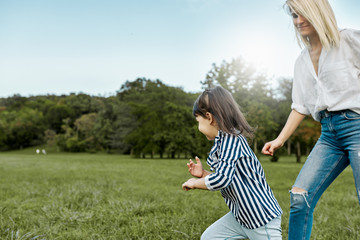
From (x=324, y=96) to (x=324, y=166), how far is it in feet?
1.55

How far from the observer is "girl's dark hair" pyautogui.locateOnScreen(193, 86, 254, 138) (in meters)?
1.97

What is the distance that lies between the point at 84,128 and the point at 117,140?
454 inches

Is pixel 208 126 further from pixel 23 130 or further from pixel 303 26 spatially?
pixel 23 130

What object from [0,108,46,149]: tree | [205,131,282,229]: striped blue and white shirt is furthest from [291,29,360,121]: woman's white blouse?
[0,108,46,149]: tree

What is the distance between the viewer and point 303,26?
2156 millimetres

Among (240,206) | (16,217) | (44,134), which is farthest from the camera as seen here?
(44,134)

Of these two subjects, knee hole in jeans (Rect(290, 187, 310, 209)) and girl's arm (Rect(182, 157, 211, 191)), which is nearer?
girl's arm (Rect(182, 157, 211, 191))

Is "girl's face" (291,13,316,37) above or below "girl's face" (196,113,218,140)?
above

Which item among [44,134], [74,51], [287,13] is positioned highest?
[74,51]

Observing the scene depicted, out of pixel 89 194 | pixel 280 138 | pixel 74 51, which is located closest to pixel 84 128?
pixel 74 51

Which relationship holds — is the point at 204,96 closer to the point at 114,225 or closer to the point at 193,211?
the point at 114,225

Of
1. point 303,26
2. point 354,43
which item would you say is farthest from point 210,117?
point 354,43

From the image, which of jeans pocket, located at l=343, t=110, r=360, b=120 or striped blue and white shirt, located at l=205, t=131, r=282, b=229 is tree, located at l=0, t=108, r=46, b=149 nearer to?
striped blue and white shirt, located at l=205, t=131, r=282, b=229

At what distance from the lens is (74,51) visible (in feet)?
132
